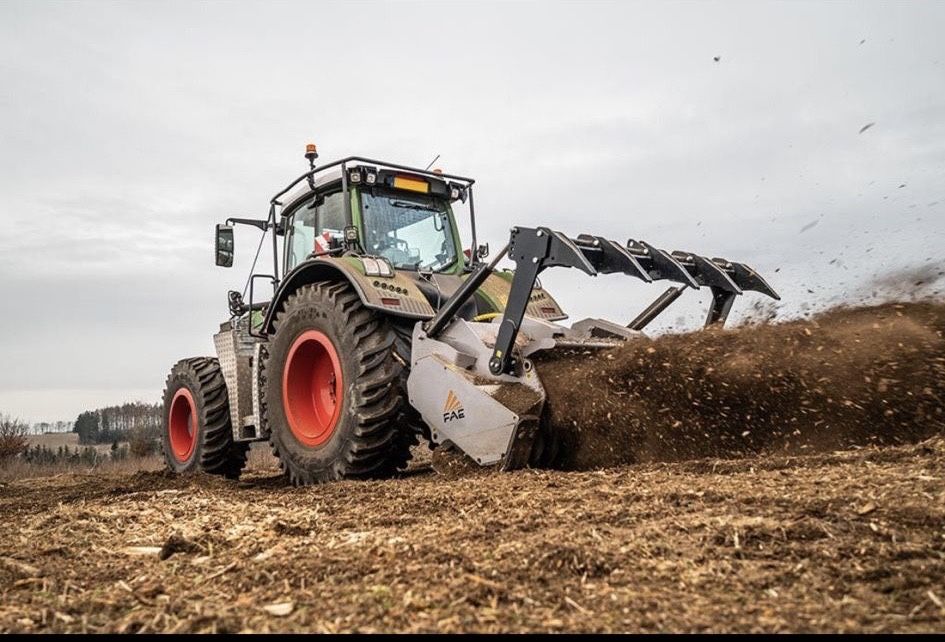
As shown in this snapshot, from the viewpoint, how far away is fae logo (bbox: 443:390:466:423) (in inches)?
213

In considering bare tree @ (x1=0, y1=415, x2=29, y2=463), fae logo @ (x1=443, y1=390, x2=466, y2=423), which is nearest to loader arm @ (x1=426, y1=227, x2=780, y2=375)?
fae logo @ (x1=443, y1=390, x2=466, y2=423)

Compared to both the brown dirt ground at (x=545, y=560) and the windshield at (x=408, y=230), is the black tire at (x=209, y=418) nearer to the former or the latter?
the windshield at (x=408, y=230)

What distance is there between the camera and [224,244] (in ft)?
27.2

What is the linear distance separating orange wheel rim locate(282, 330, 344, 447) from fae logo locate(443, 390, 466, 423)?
1350 millimetres

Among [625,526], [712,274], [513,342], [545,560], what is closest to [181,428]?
[513,342]

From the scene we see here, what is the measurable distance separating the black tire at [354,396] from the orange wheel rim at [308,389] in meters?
0.10

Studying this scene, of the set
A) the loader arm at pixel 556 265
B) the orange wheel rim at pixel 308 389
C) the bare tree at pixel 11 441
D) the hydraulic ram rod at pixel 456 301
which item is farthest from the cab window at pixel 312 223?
the bare tree at pixel 11 441

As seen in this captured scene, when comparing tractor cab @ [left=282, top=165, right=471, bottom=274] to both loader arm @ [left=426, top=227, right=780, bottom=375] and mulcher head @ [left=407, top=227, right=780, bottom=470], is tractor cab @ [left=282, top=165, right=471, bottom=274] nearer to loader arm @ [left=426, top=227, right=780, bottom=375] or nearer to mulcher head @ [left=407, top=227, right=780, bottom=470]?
mulcher head @ [left=407, top=227, right=780, bottom=470]

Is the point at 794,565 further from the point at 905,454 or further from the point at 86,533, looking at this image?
the point at 86,533

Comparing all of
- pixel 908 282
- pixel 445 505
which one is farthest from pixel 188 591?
pixel 908 282

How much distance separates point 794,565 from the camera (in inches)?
97.6

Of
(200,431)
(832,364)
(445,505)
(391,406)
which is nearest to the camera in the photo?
(445,505)

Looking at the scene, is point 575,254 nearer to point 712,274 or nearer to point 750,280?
point 712,274

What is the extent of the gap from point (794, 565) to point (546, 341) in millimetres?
3069
